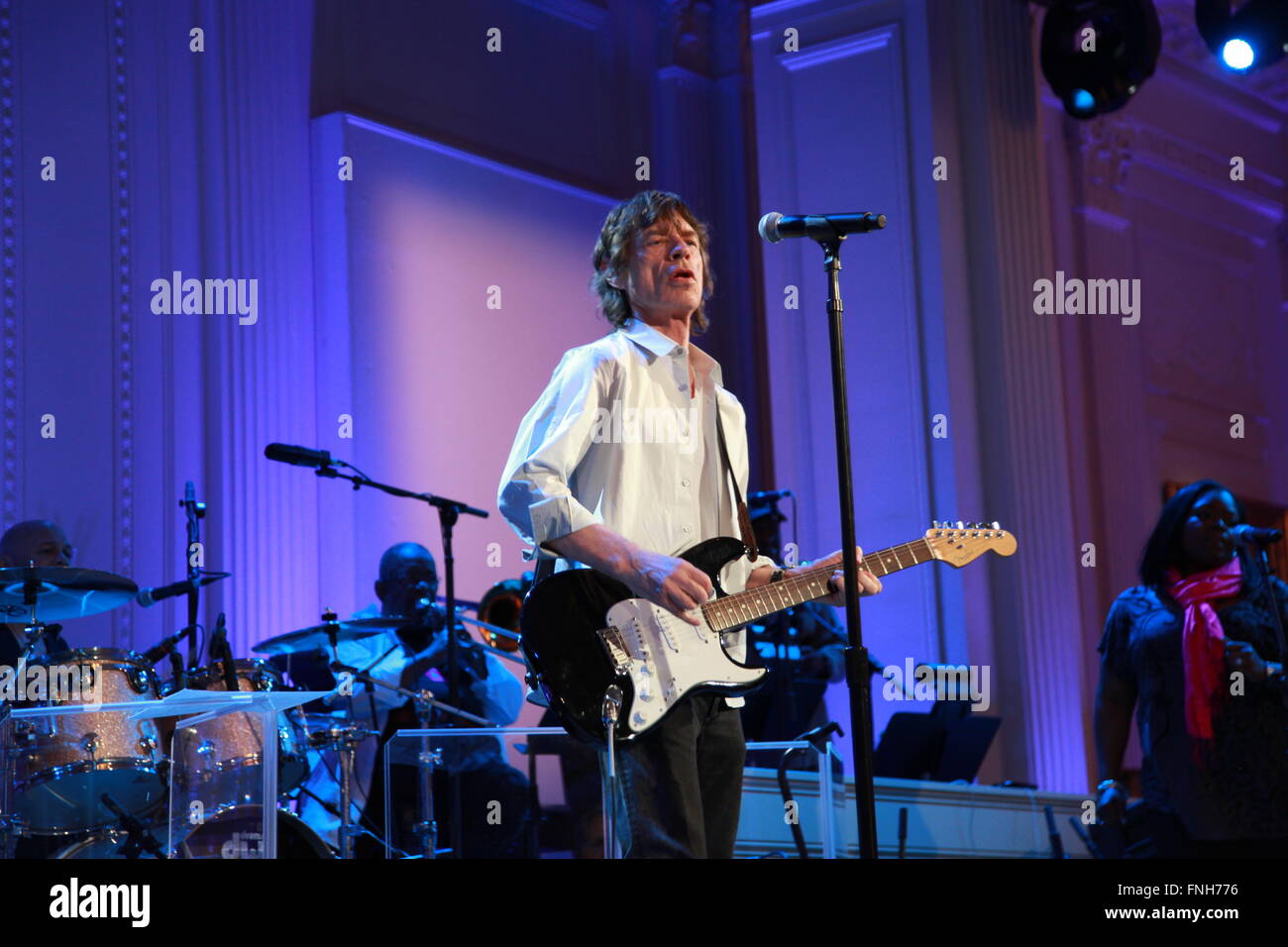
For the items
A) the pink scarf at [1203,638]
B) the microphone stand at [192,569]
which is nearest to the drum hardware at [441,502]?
the microphone stand at [192,569]

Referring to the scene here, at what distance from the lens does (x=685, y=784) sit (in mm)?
2859

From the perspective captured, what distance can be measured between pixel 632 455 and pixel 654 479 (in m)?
0.07

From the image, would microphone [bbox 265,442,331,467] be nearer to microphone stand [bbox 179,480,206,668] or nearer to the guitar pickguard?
microphone stand [bbox 179,480,206,668]

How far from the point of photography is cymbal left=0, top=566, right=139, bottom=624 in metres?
4.52

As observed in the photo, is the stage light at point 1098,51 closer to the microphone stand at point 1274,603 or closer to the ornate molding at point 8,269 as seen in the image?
the microphone stand at point 1274,603

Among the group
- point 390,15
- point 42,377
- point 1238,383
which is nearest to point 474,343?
point 390,15

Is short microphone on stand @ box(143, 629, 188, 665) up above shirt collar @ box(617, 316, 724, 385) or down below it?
below

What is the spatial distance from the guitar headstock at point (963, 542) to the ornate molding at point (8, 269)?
380 centimetres

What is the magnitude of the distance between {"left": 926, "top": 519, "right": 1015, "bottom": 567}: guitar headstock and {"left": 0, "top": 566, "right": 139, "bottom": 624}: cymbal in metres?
2.48

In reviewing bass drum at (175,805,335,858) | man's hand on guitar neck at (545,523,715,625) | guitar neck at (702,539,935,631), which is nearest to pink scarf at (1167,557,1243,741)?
guitar neck at (702,539,935,631)

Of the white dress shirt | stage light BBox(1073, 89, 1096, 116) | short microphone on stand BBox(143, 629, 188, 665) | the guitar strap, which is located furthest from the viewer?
stage light BBox(1073, 89, 1096, 116)

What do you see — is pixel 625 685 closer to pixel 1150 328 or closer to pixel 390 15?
pixel 390 15

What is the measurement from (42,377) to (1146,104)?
7674 millimetres

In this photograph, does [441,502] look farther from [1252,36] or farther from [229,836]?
[1252,36]
